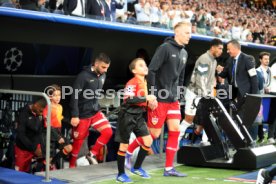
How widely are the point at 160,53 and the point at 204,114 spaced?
128cm

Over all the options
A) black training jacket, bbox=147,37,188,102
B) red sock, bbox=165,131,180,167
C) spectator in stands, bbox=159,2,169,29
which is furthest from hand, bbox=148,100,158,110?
spectator in stands, bbox=159,2,169,29

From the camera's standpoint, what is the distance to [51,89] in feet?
24.4

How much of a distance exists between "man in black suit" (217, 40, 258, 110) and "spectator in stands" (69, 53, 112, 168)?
2.22 meters

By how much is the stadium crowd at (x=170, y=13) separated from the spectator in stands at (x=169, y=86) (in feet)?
6.42

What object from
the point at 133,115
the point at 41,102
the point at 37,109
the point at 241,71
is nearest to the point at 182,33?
the point at 133,115

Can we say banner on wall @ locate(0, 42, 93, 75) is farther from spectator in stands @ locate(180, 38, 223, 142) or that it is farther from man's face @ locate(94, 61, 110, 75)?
spectator in stands @ locate(180, 38, 223, 142)

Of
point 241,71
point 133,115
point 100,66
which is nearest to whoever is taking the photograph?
point 133,115

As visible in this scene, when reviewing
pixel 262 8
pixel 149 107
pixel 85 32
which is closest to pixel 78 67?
pixel 85 32

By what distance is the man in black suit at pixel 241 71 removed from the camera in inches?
328

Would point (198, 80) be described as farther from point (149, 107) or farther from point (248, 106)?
point (149, 107)

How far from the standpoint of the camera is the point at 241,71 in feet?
27.8

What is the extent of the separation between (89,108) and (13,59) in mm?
2810

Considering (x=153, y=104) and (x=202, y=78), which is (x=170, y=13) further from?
(x=153, y=104)

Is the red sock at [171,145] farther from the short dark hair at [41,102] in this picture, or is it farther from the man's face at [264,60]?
the man's face at [264,60]
